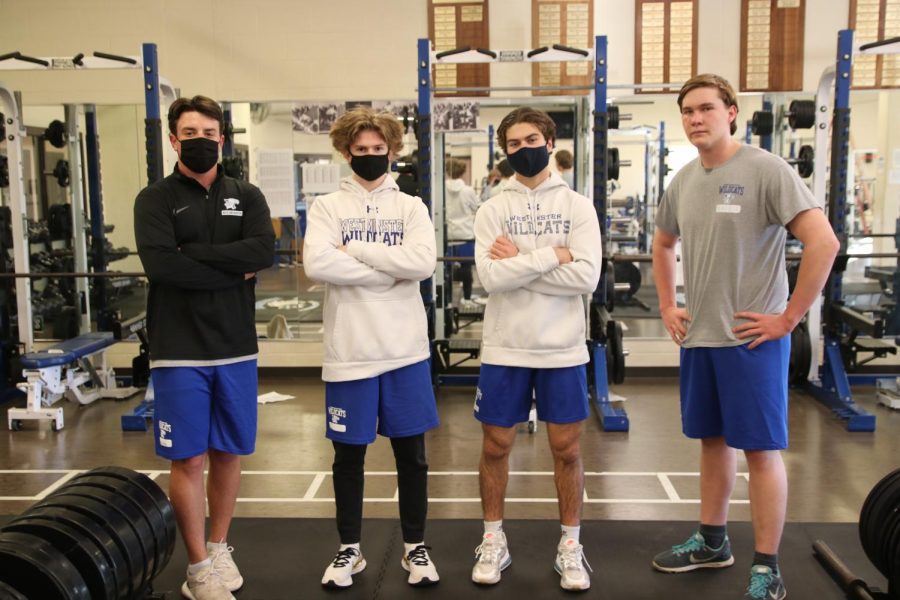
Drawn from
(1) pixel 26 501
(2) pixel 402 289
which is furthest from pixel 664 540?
(1) pixel 26 501

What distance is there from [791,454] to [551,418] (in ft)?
7.46

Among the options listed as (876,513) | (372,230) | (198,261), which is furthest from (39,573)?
(876,513)

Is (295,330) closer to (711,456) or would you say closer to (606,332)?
(606,332)

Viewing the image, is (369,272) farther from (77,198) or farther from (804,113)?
(77,198)

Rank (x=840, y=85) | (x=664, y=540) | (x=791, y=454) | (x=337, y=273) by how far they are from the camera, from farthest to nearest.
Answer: (x=840, y=85) → (x=791, y=454) → (x=664, y=540) → (x=337, y=273)

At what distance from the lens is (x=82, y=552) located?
2.15 metres

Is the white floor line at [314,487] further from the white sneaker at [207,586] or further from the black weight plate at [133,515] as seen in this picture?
the black weight plate at [133,515]

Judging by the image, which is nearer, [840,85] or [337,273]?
[337,273]

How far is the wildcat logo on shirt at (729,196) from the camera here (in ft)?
7.86

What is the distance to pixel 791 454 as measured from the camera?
13.9 ft

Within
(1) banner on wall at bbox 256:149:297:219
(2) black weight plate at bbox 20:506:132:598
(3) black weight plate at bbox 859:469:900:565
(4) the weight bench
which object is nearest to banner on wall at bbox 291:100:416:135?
(1) banner on wall at bbox 256:149:297:219

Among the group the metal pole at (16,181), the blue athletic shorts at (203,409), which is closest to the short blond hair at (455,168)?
the metal pole at (16,181)

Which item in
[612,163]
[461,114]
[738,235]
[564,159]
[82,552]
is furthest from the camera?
[564,159]

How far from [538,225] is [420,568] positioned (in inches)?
48.1
